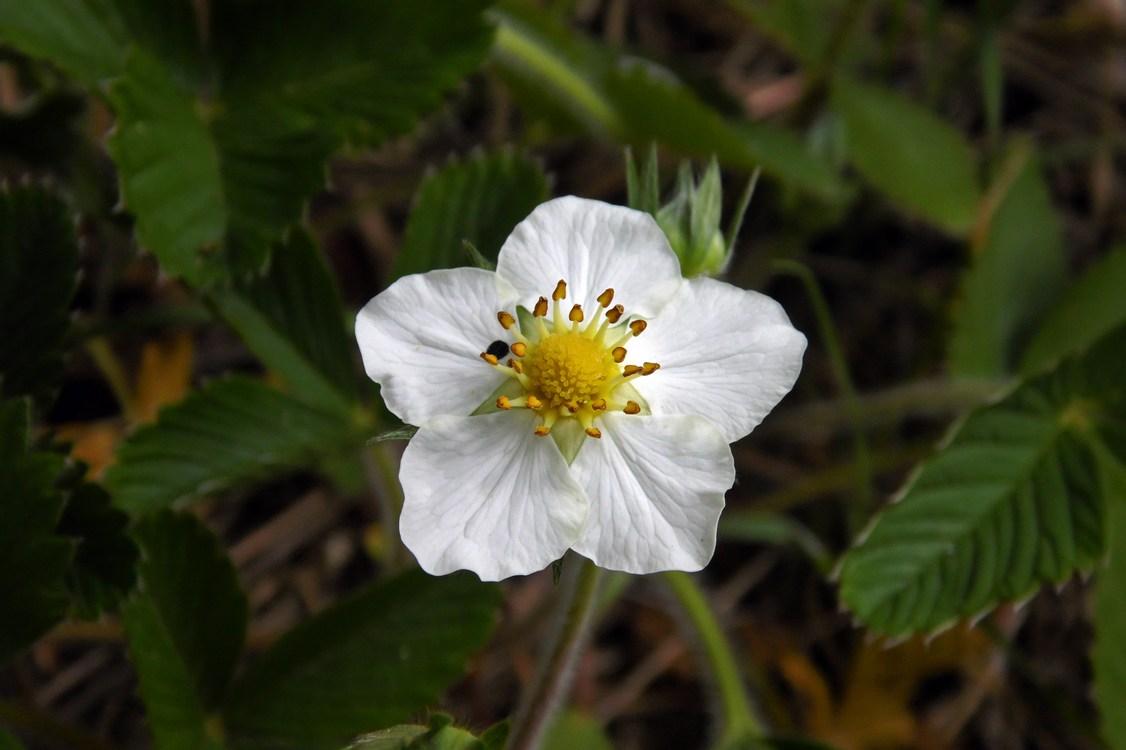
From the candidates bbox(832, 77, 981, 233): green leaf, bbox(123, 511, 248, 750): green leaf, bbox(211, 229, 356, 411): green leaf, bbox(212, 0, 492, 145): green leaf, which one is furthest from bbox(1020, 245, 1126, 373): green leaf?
bbox(123, 511, 248, 750): green leaf

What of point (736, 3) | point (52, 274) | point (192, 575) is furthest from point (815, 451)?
point (52, 274)

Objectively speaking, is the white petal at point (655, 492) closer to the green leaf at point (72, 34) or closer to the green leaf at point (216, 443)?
the green leaf at point (216, 443)

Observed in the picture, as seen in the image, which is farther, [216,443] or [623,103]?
[623,103]

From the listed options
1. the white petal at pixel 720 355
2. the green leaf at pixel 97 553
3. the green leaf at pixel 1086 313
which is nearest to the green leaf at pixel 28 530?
the green leaf at pixel 97 553

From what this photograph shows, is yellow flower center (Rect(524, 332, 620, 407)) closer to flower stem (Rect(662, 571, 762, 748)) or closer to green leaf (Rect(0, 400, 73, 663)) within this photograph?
green leaf (Rect(0, 400, 73, 663))

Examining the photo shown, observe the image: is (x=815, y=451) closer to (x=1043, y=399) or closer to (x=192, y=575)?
(x=1043, y=399)

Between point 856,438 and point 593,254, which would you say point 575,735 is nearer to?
→ point 856,438

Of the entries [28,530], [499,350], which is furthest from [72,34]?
[499,350]
